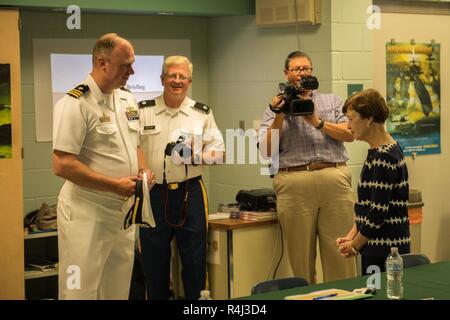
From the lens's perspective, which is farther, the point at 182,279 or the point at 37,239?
the point at 37,239

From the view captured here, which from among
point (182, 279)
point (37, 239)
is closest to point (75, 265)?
point (182, 279)

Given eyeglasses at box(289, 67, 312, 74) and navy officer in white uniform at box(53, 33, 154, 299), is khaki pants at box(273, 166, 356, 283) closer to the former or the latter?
eyeglasses at box(289, 67, 312, 74)

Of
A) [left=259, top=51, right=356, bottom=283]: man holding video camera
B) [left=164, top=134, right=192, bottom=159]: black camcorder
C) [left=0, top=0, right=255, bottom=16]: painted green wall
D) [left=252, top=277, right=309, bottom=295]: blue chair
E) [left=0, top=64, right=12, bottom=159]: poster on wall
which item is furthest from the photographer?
[left=0, top=0, right=255, bottom=16]: painted green wall

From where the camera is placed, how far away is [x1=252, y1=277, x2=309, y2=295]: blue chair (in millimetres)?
3736

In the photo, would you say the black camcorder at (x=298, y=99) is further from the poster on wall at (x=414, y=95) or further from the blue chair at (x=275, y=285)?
the blue chair at (x=275, y=285)

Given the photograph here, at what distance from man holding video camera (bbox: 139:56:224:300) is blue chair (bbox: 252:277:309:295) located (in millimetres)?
1384

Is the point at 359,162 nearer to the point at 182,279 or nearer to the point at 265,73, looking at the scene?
the point at 265,73

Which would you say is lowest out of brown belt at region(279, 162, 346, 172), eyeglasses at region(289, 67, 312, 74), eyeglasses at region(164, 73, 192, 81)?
brown belt at region(279, 162, 346, 172)

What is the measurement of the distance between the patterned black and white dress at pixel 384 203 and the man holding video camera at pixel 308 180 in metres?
1.11

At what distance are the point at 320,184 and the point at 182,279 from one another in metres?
1.08

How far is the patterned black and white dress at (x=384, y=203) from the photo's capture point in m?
4.14

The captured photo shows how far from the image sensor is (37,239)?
622 cm

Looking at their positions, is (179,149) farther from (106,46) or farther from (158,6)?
(158,6)

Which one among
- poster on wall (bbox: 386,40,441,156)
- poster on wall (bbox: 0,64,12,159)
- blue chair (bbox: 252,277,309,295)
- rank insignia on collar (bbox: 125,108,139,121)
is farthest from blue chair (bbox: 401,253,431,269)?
poster on wall (bbox: 0,64,12,159)
